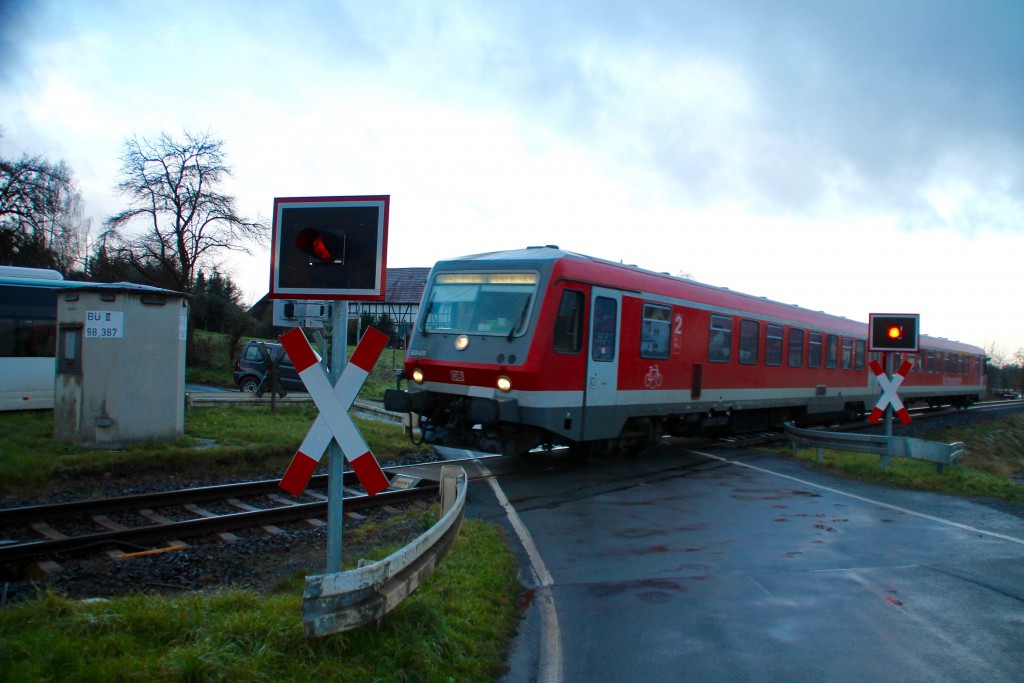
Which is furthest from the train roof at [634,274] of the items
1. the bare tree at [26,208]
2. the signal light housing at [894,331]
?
the bare tree at [26,208]

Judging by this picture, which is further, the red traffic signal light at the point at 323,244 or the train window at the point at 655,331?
the train window at the point at 655,331

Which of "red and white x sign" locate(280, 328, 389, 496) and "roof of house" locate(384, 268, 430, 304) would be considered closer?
"red and white x sign" locate(280, 328, 389, 496)

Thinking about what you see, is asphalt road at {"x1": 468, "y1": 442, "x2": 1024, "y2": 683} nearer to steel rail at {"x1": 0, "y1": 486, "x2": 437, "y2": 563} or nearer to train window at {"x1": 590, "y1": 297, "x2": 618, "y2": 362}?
steel rail at {"x1": 0, "y1": 486, "x2": 437, "y2": 563}

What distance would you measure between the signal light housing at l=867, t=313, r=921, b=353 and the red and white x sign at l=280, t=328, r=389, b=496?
420 inches

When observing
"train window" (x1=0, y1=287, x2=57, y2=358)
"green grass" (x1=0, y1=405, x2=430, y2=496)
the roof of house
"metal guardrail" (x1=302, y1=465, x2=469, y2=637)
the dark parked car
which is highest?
the roof of house

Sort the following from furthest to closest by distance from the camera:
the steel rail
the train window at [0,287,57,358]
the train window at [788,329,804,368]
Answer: the train window at [788,329,804,368] < the train window at [0,287,57,358] < the steel rail

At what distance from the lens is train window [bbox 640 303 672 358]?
12.5 meters

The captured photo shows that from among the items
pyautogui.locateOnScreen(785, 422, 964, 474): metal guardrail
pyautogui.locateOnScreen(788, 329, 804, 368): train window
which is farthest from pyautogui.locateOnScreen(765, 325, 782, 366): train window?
pyautogui.locateOnScreen(785, 422, 964, 474): metal guardrail

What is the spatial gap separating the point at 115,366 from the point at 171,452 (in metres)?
1.66

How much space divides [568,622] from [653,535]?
108 inches

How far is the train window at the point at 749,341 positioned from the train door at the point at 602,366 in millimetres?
5050

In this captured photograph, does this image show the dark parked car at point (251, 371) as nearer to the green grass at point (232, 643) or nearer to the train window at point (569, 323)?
the train window at point (569, 323)

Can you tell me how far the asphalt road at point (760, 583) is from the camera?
15.3ft

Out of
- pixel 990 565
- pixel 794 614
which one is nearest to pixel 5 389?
pixel 794 614
